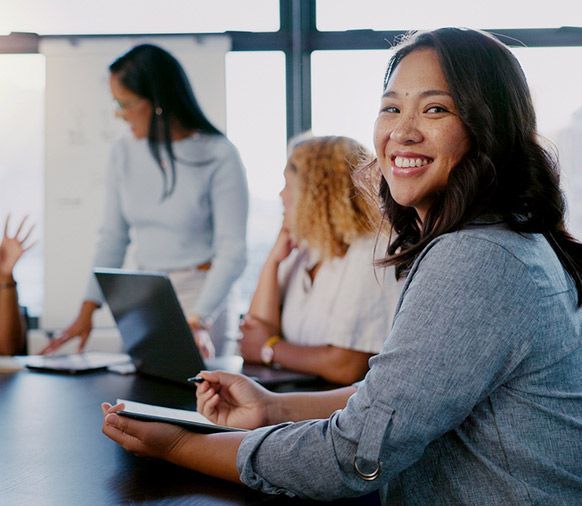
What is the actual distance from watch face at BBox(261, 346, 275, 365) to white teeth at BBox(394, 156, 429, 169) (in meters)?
1.09

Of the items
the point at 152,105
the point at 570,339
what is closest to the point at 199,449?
the point at 570,339

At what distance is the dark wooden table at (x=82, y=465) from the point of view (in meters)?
1.03

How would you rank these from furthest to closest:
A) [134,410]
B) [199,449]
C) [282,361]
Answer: [282,361]
[134,410]
[199,449]

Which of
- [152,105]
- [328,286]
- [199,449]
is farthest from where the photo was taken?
[152,105]

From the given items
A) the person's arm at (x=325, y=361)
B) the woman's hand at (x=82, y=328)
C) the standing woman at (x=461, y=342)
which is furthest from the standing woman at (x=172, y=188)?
the standing woman at (x=461, y=342)

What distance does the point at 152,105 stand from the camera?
3508 millimetres

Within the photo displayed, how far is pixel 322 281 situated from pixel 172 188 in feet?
4.94

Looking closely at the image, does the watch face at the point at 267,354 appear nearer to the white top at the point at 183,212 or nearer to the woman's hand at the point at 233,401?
the woman's hand at the point at 233,401

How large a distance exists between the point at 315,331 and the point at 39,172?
7.19 feet

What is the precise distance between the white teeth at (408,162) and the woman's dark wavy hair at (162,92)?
2557 mm

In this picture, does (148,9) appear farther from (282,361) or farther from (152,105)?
(282,361)

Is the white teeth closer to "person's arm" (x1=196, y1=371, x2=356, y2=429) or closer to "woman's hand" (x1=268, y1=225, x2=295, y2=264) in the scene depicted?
"person's arm" (x1=196, y1=371, x2=356, y2=429)

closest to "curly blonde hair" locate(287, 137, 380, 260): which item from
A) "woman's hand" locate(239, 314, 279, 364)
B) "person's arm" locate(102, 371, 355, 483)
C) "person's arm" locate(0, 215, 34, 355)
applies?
"woman's hand" locate(239, 314, 279, 364)

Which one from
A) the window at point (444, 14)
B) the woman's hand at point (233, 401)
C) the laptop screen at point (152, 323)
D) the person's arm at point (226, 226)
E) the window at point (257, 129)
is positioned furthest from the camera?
the window at point (257, 129)
